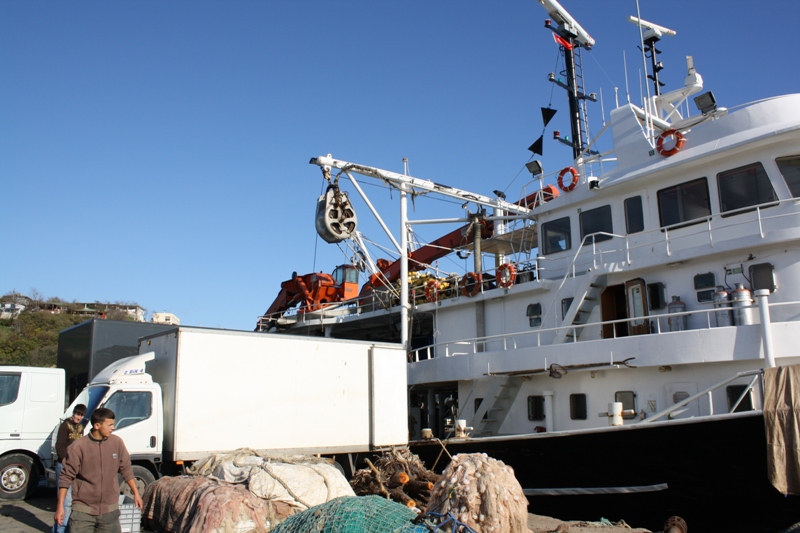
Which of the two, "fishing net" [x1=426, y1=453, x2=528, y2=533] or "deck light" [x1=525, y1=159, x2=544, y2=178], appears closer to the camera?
"fishing net" [x1=426, y1=453, x2=528, y2=533]

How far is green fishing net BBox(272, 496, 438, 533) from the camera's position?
593 cm

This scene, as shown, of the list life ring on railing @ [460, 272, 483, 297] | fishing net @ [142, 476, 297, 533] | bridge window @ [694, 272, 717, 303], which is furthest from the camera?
life ring on railing @ [460, 272, 483, 297]

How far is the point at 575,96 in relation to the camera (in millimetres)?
18000

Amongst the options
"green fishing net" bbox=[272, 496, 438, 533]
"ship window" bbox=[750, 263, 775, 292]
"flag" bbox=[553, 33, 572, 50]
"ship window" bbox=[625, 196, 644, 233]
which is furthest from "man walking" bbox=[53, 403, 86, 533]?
"flag" bbox=[553, 33, 572, 50]

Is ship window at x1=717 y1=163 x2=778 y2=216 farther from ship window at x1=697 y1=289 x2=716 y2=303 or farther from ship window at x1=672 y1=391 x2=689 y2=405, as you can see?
ship window at x1=672 y1=391 x2=689 y2=405

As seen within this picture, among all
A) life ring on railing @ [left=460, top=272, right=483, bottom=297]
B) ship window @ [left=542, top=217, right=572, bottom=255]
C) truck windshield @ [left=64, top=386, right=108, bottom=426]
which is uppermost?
ship window @ [left=542, top=217, right=572, bottom=255]

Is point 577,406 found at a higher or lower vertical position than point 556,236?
lower

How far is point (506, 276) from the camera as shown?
1512 centimetres

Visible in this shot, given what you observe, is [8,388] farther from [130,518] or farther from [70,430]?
[130,518]

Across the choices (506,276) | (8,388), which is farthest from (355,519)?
(506,276)

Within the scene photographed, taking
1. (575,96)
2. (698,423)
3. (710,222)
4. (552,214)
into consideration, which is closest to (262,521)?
(698,423)

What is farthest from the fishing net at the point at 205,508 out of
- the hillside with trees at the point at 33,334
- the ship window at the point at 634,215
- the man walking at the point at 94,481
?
the hillside with trees at the point at 33,334

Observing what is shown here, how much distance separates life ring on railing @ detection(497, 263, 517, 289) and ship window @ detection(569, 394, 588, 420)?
3.39m

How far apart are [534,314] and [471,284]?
1837 mm
